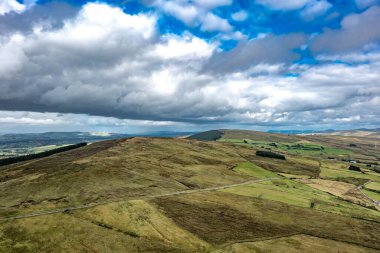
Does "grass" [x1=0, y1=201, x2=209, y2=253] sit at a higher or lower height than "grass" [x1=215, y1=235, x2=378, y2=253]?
higher

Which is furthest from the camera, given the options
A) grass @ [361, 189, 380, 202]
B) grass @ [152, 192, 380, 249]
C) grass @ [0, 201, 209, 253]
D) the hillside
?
grass @ [361, 189, 380, 202]

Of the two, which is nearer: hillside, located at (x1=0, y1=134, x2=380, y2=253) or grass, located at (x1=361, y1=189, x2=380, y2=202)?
hillside, located at (x1=0, y1=134, x2=380, y2=253)

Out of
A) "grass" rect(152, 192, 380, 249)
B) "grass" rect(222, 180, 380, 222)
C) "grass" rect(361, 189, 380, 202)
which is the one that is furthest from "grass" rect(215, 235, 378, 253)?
"grass" rect(361, 189, 380, 202)

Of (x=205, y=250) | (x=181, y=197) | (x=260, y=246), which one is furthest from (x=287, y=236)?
(x=181, y=197)

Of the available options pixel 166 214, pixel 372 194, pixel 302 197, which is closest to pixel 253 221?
pixel 166 214

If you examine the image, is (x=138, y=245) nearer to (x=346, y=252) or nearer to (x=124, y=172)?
(x=346, y=252)

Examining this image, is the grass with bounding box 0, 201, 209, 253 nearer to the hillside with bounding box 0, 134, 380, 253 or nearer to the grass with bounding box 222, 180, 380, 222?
the hillside with bounding box 0, 134, 380, 253

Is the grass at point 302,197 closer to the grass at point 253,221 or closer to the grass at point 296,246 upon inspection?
the grass at point 253,221

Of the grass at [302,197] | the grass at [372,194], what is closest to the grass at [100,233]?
the grass at [302,197]

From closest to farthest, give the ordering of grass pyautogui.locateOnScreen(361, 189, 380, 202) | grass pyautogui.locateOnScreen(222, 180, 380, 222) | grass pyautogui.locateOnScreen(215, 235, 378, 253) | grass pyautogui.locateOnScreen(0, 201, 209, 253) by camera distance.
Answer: grass pyautogui.locateOnScreen(0, 201, 209, 253) → grass pyautogui.locateOnScreen(215, 235, 378, 253) → grass pyautogui.locateOnScreen(222, 180, 380, 222) → grass pyautogui.locateOnScreen(361, 189, 380, 202)

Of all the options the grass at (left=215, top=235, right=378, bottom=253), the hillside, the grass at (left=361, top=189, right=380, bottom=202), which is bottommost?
the grass at (left=361, top=189, right=380, bottom=202)

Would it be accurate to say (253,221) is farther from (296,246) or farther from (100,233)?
(100,233)

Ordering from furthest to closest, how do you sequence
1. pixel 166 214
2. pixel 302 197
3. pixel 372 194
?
pixel 372 194 → pixel 302 197 → pixel 166 214
